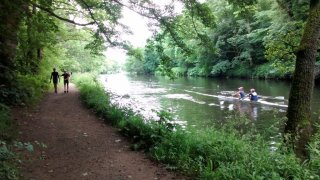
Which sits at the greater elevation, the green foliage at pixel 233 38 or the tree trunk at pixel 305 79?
the green foliage at pixel 233 38

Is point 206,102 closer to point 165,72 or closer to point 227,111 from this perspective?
point 227,111

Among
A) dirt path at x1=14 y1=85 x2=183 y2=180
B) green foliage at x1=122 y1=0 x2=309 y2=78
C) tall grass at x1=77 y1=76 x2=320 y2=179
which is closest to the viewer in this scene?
tall grass at x1=77 y1=76 x2=320 y2=179

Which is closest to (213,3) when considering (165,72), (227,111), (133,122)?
(227,111)

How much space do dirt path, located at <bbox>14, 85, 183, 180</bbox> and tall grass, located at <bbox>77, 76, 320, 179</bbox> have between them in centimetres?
37

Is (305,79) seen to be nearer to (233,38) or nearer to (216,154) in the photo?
(216,154)

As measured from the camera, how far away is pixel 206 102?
75.5 feet

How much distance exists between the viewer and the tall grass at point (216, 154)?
5.29 m

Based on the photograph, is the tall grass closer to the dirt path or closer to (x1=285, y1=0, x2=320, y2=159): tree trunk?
the dirt path

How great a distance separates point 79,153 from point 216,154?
A: 10.5 ft

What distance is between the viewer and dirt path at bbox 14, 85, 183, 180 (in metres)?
6.21

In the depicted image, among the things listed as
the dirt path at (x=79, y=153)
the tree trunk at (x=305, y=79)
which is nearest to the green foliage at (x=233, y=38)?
the tree trunk at (x=305, y=79)

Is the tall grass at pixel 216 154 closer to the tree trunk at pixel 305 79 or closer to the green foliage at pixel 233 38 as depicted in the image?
the tree trunk at pixel 305 79

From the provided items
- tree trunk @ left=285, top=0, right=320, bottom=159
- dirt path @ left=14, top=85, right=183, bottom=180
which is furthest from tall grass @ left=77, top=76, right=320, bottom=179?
tree trunk @ left=285, top=0, right=320, bottom=159

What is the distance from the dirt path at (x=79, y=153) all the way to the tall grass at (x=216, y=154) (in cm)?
37
